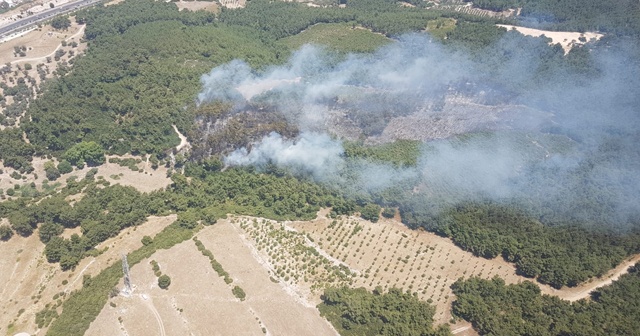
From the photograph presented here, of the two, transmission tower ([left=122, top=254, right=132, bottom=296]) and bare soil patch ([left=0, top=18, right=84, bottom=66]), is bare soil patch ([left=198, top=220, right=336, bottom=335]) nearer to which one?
transmission tower ([left=122, top=254, right=132, bottom=296])

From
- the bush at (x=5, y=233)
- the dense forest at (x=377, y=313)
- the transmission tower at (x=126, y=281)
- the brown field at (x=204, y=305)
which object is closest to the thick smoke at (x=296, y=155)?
the brown field at (x=204, y=305)

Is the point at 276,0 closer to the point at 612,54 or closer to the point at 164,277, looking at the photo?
the point at 612,54

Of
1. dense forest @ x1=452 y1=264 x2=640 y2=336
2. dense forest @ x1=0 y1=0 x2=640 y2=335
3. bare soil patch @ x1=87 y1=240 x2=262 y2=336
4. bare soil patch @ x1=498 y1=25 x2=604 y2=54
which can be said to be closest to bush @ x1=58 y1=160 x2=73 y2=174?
dense forest @ x1=0 y1=0 x2=640 y2=335

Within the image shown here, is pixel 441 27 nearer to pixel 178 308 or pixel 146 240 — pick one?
pixel 146 240

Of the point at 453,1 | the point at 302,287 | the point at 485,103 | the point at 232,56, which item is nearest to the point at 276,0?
the point at 232,56

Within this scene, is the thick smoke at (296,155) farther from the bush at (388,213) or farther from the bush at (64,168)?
the bush at (64,168)
